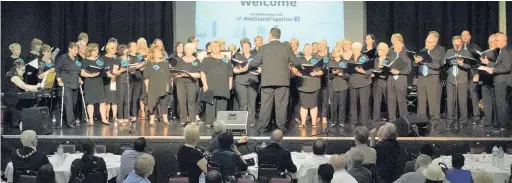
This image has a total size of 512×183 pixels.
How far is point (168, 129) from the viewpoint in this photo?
11812 millimetres

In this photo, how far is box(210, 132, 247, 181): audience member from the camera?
301 inches

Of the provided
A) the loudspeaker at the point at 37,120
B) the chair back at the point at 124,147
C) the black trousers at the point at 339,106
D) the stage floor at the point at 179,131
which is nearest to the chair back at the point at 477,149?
the stage floor at the point at 179,131

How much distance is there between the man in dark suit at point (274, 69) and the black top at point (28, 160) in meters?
4.04

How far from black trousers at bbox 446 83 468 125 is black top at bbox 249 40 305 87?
9.29ft

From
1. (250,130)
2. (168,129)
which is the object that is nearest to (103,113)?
(168,129)

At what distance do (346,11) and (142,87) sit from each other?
488 cm

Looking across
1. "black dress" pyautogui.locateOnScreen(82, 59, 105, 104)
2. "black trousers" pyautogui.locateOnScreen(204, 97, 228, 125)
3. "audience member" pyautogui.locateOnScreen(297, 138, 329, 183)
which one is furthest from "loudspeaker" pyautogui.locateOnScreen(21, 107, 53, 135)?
"audience member" pyautogui.locateOnScreen(297, 138, 329, 183)

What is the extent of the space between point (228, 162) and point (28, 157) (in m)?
2.22

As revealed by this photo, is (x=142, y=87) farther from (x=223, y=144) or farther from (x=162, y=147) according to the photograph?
(x=223, y=144)

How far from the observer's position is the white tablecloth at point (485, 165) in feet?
26.9

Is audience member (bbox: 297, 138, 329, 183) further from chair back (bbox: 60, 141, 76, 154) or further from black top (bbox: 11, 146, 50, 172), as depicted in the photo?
chair back (bbox: 60, 141, 76, 154)

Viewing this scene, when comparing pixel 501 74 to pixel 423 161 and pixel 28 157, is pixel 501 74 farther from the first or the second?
pixel 28 157

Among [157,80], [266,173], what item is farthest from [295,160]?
[157,80]

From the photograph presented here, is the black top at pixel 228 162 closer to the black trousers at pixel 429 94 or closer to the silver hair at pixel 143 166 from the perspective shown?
the silver hair at pixel 143 166
